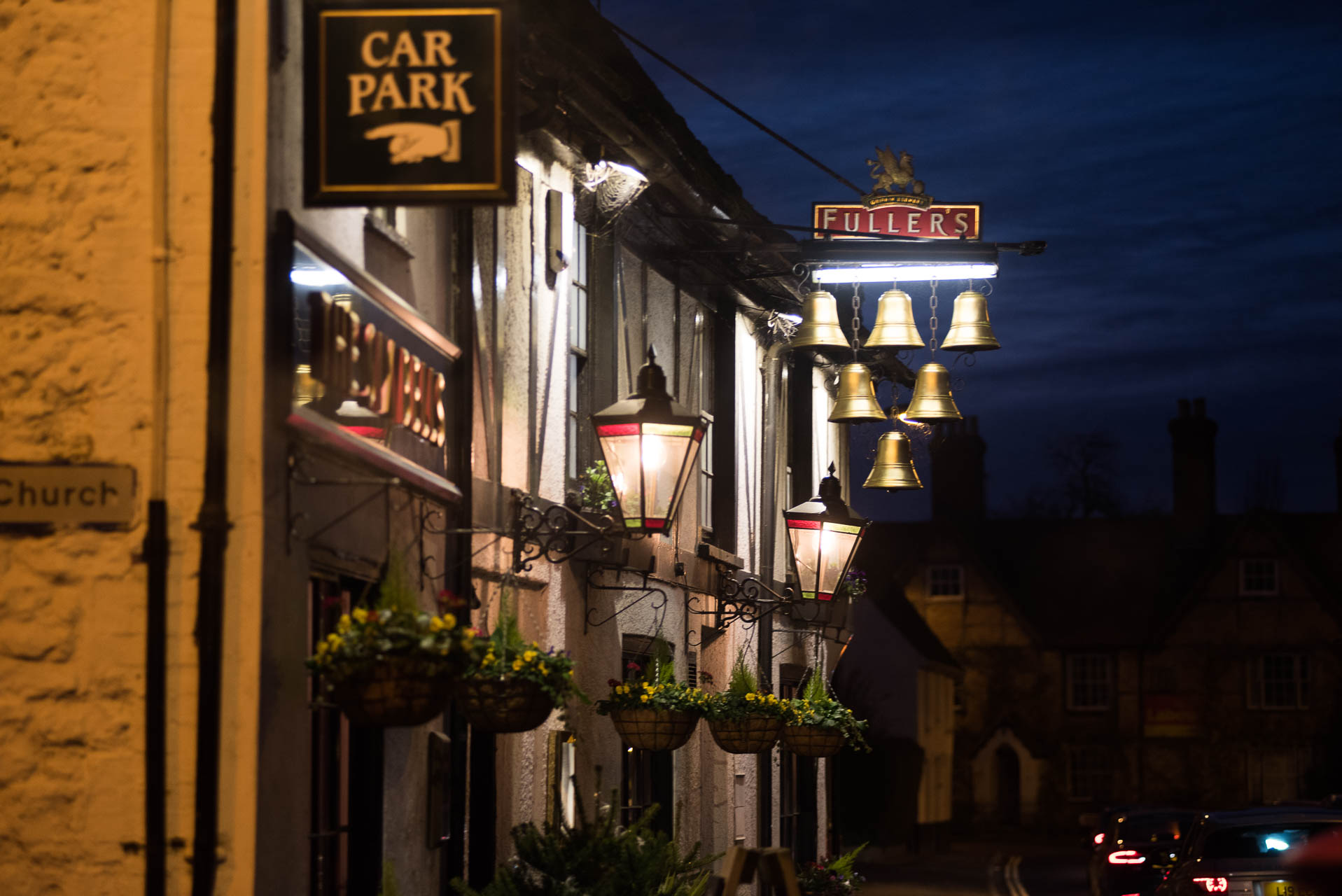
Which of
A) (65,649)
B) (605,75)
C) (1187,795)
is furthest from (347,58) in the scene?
(1187,795)

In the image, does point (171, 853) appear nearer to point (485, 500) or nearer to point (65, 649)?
point (65, 649)

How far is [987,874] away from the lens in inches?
1353

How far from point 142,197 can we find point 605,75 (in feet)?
17.1

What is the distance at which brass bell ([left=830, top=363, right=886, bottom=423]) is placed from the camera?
15.2m

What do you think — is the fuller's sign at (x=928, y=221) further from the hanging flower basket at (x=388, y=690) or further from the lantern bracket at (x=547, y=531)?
the hanging flower basket at (x=388, y=690)

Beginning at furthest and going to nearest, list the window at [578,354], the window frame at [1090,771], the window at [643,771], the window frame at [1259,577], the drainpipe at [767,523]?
the window frame at [1090,771] < the window frame at [1259,577] < the drainpipe at [767,523] < the window at [643,771] < the window at [578,354]

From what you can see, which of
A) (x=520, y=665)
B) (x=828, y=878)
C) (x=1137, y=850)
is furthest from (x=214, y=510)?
(x=1137, y=850)

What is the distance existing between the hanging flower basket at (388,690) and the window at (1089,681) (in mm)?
46379

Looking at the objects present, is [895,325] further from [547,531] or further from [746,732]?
[547,531]

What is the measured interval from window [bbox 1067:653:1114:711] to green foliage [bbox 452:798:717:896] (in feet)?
141

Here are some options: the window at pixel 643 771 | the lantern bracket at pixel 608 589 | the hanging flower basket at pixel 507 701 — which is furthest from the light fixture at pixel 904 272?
the hanging flower basket at pixel 507 701

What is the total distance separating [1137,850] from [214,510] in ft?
52.5

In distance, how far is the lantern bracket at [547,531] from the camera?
10023mm

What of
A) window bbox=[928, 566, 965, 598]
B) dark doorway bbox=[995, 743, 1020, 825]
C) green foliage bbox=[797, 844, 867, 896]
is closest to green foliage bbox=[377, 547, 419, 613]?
green foliage bbox=[797, 844, 867, 896]
